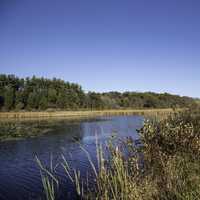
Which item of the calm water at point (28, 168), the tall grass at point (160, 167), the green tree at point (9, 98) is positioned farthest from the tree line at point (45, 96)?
the tall grass at point (160, 167)

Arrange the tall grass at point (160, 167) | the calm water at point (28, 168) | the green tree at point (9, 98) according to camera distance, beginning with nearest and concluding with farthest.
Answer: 1. the tall grass at point (160, 167)
2. the calm water at point (28, 168)
3. the green tree at point (9, 98)

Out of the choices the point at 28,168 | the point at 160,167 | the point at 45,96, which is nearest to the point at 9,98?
the point at 45,96

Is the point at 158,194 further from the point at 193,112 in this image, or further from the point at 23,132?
the point at 23,132

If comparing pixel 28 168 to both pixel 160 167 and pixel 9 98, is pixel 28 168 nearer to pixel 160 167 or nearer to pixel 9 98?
pixel 160 167

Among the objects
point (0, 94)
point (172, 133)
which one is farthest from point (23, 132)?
point (0, 94)

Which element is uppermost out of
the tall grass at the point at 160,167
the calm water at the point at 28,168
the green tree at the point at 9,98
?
the green tree at the point at 9,98

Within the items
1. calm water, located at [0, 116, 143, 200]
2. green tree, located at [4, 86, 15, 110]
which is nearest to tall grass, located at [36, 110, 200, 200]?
calm water, located at [0, 116, 143, 200]

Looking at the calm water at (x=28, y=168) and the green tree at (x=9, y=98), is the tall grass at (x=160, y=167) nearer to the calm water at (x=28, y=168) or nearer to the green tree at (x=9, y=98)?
the calm water at (x=28, y=168)

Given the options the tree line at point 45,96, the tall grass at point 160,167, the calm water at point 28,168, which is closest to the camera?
the tall grass at point 160,167

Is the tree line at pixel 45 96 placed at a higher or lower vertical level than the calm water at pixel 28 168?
higher

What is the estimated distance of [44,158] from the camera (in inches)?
614

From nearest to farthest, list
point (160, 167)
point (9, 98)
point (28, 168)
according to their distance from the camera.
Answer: point (160, 167), point (28, 168), point (9, 98)

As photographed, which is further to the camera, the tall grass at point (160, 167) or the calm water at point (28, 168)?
the calm water at point (28, 168)

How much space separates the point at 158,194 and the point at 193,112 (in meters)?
9.18
